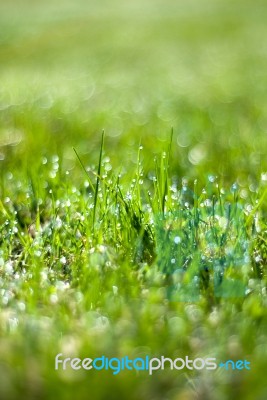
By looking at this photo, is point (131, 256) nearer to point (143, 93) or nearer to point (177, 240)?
point (177, 240)

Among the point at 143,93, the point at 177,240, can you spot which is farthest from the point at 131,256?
the point at 143,93

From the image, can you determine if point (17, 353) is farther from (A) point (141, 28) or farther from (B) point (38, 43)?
(A) point (141, 28)

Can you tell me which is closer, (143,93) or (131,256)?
(131,256)

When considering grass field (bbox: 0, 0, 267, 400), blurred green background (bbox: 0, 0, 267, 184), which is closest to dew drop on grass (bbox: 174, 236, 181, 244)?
grass field (bbox: 0, 0, 267, 400)

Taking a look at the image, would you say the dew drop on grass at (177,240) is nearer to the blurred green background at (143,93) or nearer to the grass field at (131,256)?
the grass field at (131,256)

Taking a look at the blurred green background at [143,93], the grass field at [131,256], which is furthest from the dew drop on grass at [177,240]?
the blurred green background at [143,93]

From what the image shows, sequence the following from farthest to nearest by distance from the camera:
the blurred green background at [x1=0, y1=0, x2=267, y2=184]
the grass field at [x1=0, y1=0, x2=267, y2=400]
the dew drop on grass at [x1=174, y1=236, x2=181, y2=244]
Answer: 1. the blurred green background at [x1=0, y1=0, x2=267, y2=184]
2. the dew drop on grass at [x1=174, y1=236, x2=181, y2=244]
3. the grass field at [x1=0, y1=0, x2=267, y2=400]

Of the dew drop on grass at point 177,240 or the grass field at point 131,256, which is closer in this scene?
the grass field at point 131,256

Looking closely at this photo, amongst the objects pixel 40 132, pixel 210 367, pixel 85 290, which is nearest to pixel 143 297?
pixel 85 290

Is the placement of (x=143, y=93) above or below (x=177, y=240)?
above

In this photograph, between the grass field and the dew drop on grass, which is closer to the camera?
the grass field

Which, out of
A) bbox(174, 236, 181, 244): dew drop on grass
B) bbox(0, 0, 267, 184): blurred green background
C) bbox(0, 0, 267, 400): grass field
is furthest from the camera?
bbox(0, 0, 267, 184): blurred green background

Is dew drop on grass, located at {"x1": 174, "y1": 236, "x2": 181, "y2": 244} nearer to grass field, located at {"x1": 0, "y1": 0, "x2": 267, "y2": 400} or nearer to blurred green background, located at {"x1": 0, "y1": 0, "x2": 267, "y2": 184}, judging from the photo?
grass field, located at {"x1": 0, "y1": 0, "x2": 267, "y2": 400}
